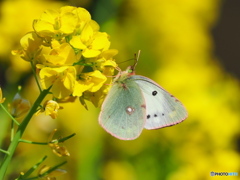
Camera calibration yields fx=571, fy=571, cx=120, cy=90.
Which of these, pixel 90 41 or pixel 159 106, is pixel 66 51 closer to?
pixel 90 41

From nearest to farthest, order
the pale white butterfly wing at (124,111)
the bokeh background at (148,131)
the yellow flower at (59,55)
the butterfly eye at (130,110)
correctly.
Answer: the yellow flower at (59,55), the pale white butterfly wing at (124,111), the butterfly eye at (130,110), the bokeh background at (148,131)

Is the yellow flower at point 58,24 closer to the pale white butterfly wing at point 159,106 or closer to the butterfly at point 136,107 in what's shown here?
the butterfly at point 136,107

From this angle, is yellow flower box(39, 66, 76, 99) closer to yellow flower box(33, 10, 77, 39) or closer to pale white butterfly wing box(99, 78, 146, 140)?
yellow flower box(33, 10, 77, 39)

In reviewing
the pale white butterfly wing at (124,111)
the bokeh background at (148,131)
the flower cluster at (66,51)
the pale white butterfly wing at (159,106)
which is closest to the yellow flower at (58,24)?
the flower cluster at (66,51)

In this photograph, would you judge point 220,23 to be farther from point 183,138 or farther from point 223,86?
point 183,138

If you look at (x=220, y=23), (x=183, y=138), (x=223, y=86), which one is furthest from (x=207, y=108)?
(x=220, y=23)

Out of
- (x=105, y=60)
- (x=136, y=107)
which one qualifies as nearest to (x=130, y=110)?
(x=136, y=107)
